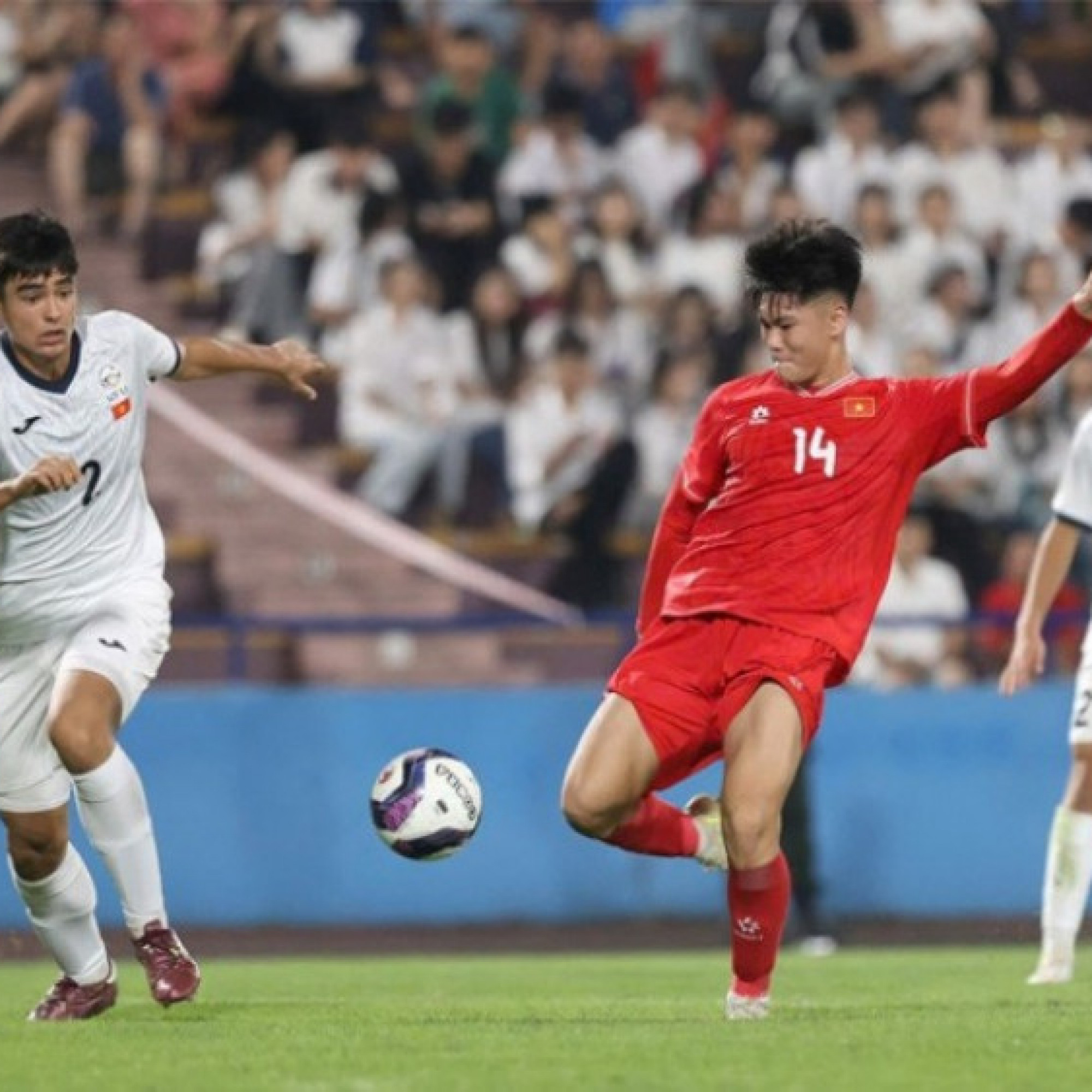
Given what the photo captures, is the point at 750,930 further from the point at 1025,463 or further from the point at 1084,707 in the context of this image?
the point at 1025,463

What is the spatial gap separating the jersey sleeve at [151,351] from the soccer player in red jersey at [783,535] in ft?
5.59

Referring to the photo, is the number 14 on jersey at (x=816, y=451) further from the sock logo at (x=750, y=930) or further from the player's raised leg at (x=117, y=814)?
the player's raised leg at (x=117, y=814)

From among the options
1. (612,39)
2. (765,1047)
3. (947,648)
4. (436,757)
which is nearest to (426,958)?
(947,648)

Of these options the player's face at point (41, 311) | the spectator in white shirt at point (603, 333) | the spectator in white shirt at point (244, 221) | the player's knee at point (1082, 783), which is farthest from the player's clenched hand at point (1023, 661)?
the spectator in white shirt at point (244, 221)

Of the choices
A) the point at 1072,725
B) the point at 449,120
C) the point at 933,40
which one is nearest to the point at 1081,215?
the point at 933,40

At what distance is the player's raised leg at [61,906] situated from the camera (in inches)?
378

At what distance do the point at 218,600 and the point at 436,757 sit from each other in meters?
8.18

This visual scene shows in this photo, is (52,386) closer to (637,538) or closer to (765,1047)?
(765,1047)

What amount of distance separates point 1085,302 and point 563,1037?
255cm

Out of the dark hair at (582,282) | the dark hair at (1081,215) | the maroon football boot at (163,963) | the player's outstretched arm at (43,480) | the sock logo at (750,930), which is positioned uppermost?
the dark hair at (1081,215)

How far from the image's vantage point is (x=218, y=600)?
18031mm

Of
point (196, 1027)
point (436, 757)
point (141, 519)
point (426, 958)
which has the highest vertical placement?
point (141, 519)

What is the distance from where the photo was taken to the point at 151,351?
997 centimetres

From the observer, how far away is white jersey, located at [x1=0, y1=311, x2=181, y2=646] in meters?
9.60
